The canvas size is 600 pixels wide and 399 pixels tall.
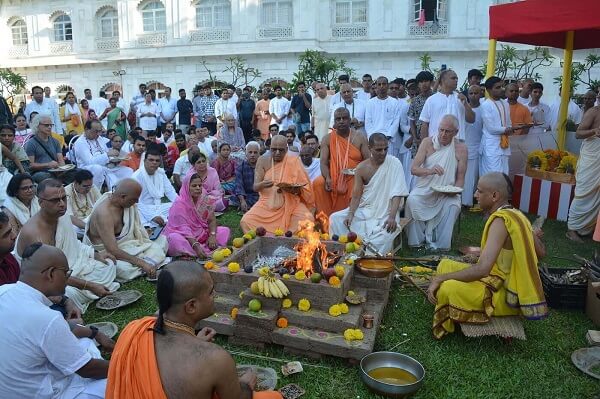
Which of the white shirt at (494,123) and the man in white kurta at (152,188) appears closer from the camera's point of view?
the man in white kurta at (152,188)

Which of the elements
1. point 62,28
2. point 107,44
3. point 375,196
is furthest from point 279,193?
point 62,28

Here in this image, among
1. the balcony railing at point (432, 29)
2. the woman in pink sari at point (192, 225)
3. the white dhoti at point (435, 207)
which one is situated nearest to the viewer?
the woman in pink sari at point (192, 225)

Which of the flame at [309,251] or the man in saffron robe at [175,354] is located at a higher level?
the man in saffron robe at [175,354]

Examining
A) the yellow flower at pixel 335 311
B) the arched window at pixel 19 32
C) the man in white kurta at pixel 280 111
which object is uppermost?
the arched window at pixel 19 32

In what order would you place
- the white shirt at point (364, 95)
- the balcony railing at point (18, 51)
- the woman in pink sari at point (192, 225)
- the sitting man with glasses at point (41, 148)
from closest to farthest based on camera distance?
the woman in pink sari at point (192, 225) → the sitting man with glasses at point (41, 148) → the white shirt at point (364, 95) → the balcony railing at point (18, 51)

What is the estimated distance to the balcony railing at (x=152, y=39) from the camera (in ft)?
80.4

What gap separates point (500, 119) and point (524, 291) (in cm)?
536

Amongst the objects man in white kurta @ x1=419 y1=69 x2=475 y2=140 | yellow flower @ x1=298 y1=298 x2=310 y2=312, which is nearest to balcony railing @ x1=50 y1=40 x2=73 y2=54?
man in white kurta @ x1=419 y1=69 x2=475 y2=140

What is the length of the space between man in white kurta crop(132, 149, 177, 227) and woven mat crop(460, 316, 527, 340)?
16.6ft

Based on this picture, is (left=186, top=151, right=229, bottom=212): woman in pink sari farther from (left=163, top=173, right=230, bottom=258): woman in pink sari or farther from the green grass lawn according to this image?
the green grass lawn

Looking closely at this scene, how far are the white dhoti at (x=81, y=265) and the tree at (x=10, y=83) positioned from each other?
798 inches

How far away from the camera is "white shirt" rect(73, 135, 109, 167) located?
927 cm

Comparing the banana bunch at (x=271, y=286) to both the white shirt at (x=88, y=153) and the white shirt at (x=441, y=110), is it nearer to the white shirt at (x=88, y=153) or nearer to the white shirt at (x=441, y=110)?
the white shirt at (x=441, y=110)

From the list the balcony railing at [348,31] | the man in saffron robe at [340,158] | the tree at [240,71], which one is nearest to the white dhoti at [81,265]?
the man in saffron robe at [340,158]
